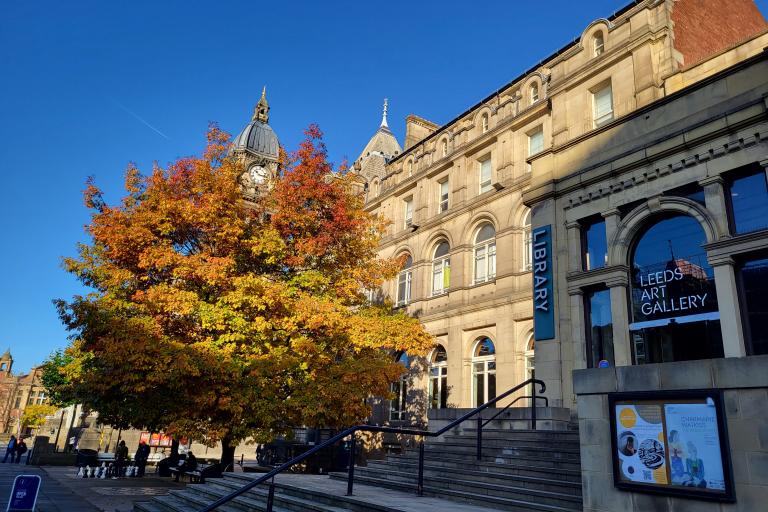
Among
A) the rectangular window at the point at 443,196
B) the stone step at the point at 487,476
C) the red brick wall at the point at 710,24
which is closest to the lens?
the stone step at the point at 487,476

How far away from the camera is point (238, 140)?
70.1m

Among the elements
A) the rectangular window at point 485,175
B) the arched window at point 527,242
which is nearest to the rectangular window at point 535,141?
the rectangular window at point 485,175

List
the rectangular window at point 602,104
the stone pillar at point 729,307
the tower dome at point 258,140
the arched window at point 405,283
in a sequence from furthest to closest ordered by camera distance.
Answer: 1. the tower dome at point 258,140
2. the arched window at point 405,283
3. the rectangular window at point 602,104
4. the stone pillar at point 729,307

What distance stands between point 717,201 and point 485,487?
23.7ft

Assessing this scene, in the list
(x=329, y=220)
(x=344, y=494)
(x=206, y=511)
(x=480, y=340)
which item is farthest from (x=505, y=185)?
(x=206, y=511)

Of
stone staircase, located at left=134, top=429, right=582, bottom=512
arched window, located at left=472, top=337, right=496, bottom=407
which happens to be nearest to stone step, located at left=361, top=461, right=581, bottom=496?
stone staircase, located at left=134, top=429, right=582, bottom=512

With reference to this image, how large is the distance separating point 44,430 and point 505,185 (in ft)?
162

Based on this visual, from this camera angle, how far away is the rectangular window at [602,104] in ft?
Answer: 61.8

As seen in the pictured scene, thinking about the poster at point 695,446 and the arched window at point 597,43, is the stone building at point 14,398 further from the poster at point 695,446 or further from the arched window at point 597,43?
the poster at point 695,446

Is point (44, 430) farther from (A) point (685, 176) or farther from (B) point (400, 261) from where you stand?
(A) point (685, 176)

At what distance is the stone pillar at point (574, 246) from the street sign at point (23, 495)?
491 inches

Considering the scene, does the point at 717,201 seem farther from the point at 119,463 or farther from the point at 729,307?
the point at 119,463

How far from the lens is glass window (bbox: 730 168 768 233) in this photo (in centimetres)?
1016

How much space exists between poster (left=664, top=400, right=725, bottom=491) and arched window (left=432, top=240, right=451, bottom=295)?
61.3 ft
